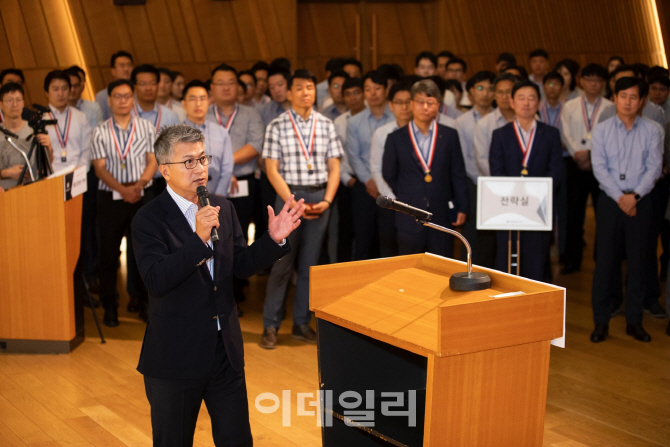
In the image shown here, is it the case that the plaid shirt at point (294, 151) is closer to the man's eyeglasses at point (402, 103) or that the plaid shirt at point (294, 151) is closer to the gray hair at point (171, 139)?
the man's eyeglasses at point (402, 103)

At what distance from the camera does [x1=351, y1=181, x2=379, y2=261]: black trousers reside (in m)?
5.72

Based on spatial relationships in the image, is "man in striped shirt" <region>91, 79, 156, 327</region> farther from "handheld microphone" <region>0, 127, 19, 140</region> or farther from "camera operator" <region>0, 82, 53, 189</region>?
"handheld microphone" <region>0, 127, 19, 140</region>

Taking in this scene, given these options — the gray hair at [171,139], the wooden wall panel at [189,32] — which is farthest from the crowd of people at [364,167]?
the wooden wall panel at [189,32]

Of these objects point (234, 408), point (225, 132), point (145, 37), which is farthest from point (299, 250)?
point (145, 37)

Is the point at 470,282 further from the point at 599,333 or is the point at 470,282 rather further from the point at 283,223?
the point at 599,333

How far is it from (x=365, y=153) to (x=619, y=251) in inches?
77.1

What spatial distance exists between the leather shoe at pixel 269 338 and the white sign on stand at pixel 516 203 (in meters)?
1.53

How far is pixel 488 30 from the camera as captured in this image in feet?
39.2

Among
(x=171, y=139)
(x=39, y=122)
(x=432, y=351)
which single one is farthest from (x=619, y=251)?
(x=39, y=122)

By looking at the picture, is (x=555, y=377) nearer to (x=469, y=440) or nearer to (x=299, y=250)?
(x=299, y=250)

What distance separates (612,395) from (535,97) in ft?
6.34

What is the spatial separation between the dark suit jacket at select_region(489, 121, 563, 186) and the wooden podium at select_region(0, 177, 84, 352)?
2.78 meters

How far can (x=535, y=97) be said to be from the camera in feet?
15.9

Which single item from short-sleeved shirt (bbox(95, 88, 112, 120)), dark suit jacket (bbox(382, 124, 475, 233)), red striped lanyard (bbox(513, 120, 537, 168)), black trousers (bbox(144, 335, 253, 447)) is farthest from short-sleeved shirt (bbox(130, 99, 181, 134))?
black trousers (bbox(144, 335, 253, 447))
